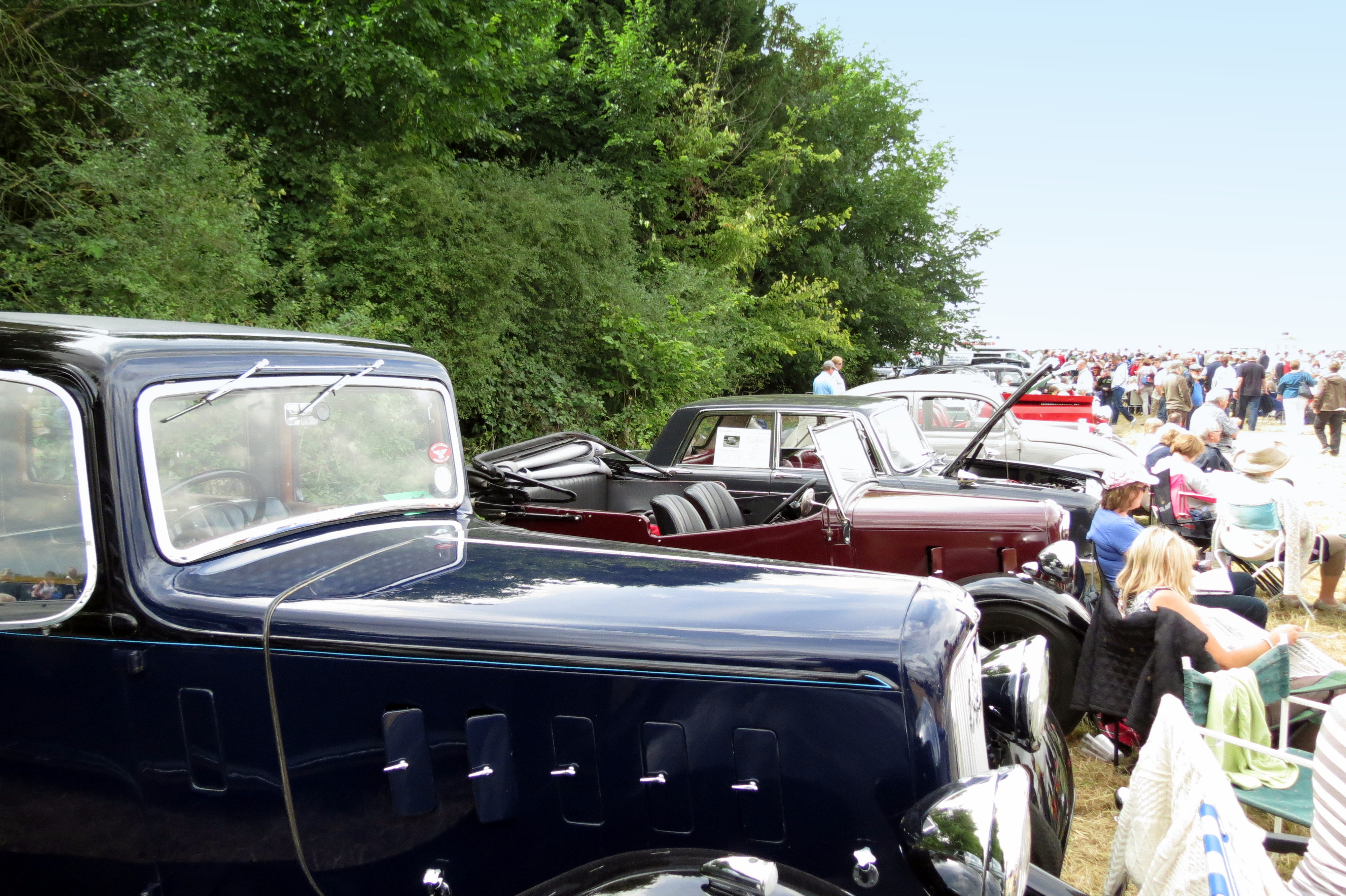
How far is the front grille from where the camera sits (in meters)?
2.11

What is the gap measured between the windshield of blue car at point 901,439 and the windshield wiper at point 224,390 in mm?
4711

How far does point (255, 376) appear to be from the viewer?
8.50ft

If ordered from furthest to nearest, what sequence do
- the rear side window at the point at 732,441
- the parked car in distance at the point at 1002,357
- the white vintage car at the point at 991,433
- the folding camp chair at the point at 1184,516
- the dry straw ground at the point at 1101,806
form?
1. the parked car in distance at the point at 1002,357
2. the white vintage car at the point at 991,433
3. the folding camp chair at the point at 1184,516
4. the rear side window at the point at 732,441
5. the dry straw ground at the point at 1101,806

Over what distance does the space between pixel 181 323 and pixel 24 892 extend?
1.58 meters

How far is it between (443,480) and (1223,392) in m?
10.2

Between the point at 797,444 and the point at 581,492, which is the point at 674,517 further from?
the point at 797,444

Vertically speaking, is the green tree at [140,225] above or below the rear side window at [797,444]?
above

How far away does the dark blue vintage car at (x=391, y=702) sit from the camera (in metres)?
2.03

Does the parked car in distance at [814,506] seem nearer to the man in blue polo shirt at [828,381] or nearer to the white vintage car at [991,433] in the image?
the white vintage car at [991,433]

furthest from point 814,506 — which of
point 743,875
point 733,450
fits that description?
point 743,875

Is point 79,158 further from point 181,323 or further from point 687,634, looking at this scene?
point 687,634

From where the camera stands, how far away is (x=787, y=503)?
536cm

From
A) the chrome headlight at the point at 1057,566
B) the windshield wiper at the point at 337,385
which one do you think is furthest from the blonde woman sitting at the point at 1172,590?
the windshield wiper at the point at 337,385

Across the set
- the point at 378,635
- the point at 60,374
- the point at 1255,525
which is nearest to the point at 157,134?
the point at 60,374
